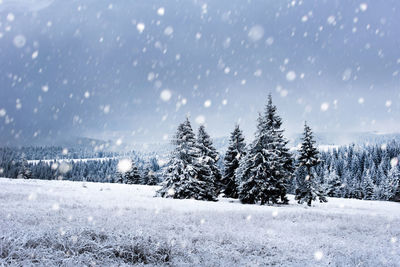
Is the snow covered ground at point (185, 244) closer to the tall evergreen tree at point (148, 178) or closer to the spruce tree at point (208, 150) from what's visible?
the spruce tree at point (208, 150)

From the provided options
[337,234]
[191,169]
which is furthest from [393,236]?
[191,169]

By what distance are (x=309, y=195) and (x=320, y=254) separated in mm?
27543

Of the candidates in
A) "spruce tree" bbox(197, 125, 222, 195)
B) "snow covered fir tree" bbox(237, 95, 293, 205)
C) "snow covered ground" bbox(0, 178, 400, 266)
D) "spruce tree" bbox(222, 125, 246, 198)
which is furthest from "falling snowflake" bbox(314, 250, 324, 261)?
"spruce tree" bbox(222, 125, 246, 198)

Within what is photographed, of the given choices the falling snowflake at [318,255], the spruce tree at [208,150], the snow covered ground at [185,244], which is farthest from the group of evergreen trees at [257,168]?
the falling snowflake at [318,255]

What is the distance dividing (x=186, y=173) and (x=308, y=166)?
16.2m

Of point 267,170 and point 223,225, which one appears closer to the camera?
point 223,225

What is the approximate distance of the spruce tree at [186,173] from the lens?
93.6 feet

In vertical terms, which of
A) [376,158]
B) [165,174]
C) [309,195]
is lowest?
[309,195]

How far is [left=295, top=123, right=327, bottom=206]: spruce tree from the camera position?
107 ft

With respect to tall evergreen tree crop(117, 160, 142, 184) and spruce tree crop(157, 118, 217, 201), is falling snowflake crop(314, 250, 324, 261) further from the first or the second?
tall evergreen tree crop(117, 160, 142, 184)

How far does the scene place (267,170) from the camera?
95.2 feet

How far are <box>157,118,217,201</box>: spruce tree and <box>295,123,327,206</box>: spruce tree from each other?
473 inches

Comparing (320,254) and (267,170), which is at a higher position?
(267,170)

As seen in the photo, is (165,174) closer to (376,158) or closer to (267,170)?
(267,170)
